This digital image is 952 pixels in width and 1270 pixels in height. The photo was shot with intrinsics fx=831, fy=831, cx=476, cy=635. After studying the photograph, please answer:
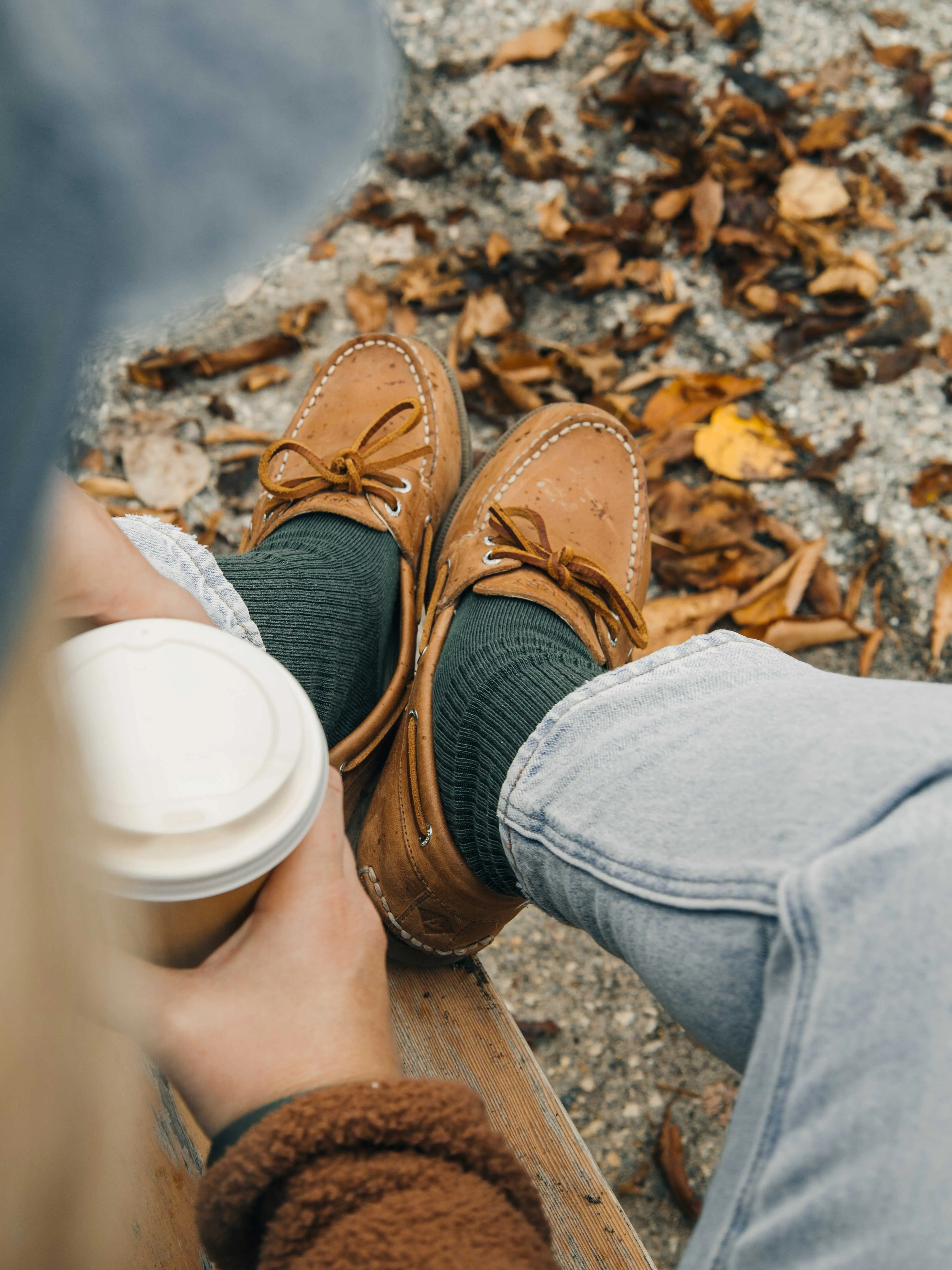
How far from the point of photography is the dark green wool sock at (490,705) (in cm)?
98

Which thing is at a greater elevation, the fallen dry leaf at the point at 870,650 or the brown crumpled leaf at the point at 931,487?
the brown crumpled leaf at the point at 931,487

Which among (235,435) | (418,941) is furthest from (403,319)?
(418,941)

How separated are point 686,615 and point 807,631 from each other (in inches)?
7.9

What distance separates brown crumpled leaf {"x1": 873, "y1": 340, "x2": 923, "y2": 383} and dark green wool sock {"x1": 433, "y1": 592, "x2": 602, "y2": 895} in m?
0.84

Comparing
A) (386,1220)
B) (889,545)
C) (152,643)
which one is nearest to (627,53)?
(889,545)

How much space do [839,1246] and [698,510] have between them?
117 cm

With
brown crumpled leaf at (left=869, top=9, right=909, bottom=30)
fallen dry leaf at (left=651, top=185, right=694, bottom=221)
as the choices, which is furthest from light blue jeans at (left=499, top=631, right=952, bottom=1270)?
brown crumpled leaf at (left=869, top=9, right=909, bottom=30)

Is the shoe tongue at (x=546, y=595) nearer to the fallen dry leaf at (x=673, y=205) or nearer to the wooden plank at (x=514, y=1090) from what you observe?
the wooden plank at (x=514, y=1090)

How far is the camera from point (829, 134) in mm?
1680

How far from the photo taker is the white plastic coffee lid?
1.42ft

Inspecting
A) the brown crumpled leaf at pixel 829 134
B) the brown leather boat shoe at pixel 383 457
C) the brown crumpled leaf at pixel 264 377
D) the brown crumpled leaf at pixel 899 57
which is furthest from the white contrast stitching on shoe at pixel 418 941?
the brown crumpled leaf at pixel 899 57

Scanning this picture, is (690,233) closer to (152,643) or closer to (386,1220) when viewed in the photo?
(152,643)

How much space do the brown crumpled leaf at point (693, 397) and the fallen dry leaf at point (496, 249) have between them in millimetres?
417

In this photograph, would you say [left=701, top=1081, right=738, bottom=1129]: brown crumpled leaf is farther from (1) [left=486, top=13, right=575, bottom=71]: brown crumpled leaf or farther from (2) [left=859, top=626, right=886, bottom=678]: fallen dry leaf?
(1) [left=486, top=13, right=575, bottom=71]: brown crumpled leaf
